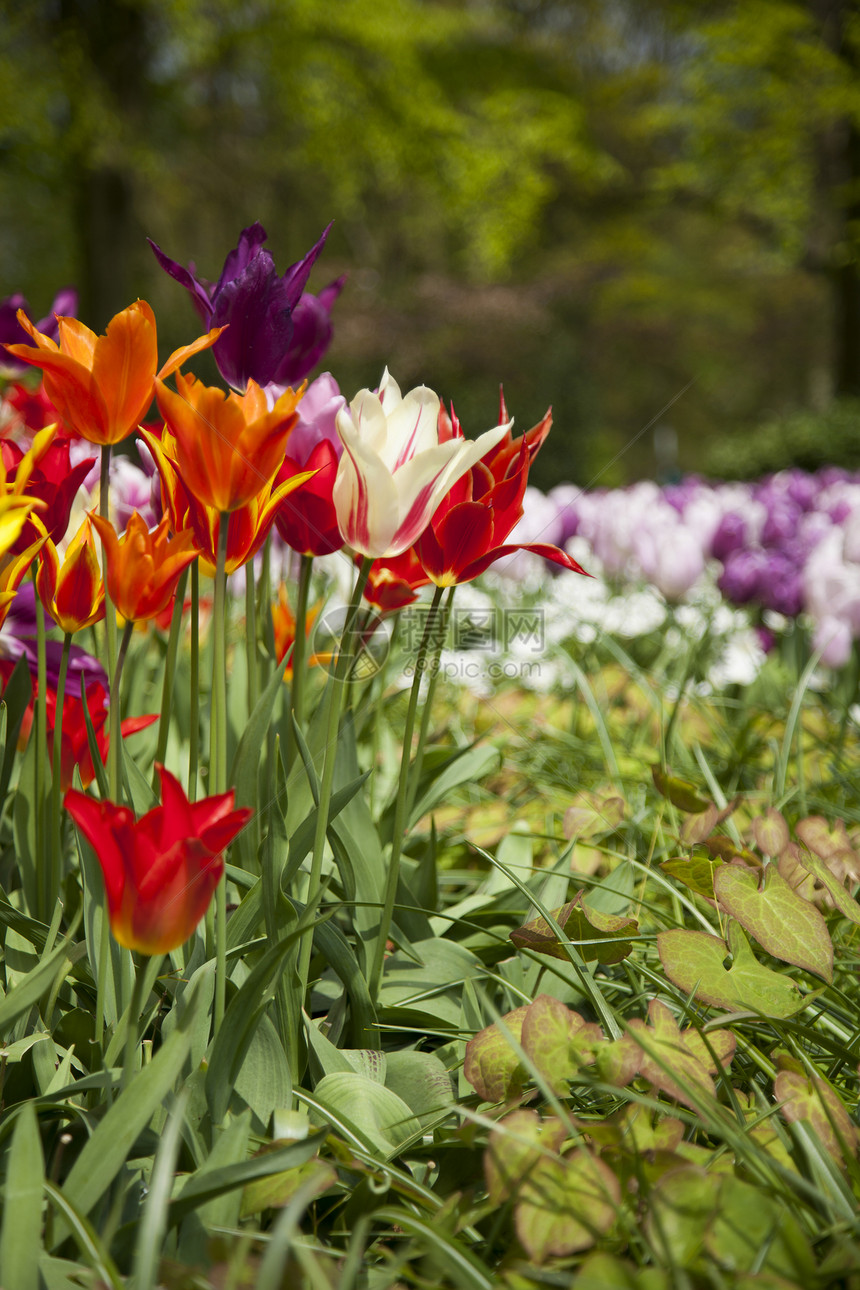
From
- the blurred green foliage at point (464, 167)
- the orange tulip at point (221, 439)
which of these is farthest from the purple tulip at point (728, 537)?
the blurred green foliage at point (464, 167)

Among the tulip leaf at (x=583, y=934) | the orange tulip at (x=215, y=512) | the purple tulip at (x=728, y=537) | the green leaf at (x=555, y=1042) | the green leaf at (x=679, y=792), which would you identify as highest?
the purple tulip at (x=728, y=537)

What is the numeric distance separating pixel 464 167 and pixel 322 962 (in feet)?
39.9

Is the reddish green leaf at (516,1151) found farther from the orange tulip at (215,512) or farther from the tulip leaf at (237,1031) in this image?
the orange tulip at (215,512)

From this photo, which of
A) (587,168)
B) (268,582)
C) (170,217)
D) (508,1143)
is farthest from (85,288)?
(508,1143)

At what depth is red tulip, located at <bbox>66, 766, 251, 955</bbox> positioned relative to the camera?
0.63 meters

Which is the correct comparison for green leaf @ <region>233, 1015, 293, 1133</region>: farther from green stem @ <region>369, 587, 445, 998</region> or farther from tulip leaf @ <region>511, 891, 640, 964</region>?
tulip leaf @ <region>511, 891, 640, 964</region>

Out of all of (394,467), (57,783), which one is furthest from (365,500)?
(57,783)

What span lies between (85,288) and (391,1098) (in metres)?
10.8

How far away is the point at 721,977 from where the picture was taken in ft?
2.87

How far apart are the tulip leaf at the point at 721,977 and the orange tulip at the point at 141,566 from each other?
22.8 inches

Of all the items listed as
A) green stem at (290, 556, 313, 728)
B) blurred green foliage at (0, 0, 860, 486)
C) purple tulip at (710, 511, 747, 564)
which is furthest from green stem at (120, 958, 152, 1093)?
blurred green foliage at (0, 0, 860, 486)

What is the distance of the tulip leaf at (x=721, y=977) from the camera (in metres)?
0.86

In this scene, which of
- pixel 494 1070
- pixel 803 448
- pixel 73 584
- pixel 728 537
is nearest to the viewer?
pixel 494 1070

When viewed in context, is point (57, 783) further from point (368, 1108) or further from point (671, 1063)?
A: point (671, 1063)
